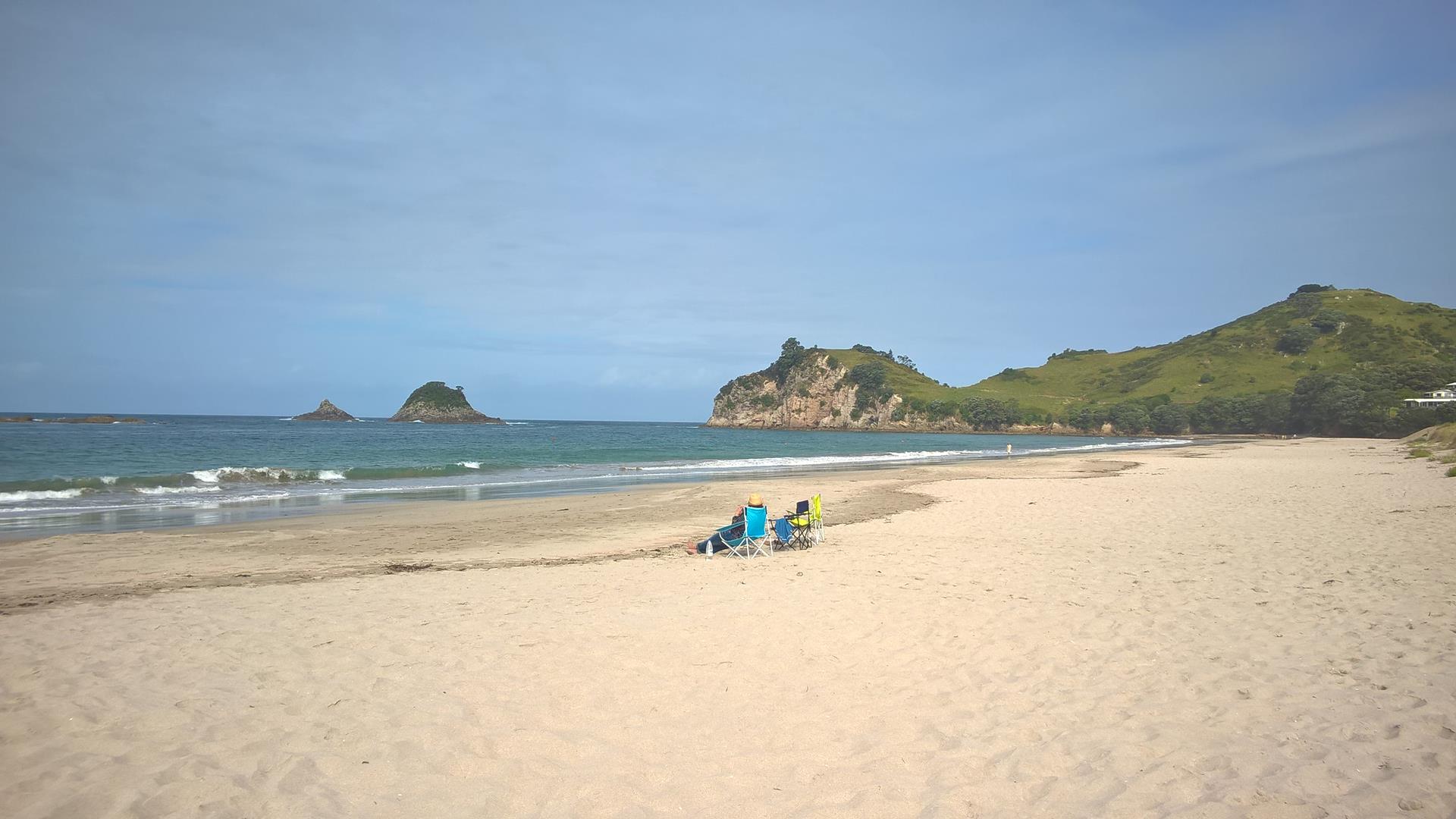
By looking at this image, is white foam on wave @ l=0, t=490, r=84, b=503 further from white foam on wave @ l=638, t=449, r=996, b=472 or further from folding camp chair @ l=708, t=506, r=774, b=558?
folding camp chair @ l=708, t=506, r=774, b=558

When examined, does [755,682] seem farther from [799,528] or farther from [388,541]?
[388,541]

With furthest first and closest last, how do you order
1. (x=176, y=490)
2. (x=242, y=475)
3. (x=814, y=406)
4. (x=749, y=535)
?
(x=814, y=406) → (x=242, y=475) → (x=176, y=490) → (x=749, y=535)

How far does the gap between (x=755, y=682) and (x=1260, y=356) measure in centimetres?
16205

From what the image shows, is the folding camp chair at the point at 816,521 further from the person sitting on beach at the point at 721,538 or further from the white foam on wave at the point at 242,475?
the white foam on wave at the point at 242,475

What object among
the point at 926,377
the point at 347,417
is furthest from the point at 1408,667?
the point at 347,417

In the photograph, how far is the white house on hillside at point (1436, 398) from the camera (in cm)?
6700

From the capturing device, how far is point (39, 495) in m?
23.1

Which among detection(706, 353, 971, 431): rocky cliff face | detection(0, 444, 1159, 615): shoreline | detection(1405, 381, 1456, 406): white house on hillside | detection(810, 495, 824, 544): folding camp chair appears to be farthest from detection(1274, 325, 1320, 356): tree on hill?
detection(810, 495, 824, 544): folding camp chair

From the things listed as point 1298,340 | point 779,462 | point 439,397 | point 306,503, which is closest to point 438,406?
point 439,397

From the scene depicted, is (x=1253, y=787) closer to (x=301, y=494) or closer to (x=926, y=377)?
(x=301, y=494)

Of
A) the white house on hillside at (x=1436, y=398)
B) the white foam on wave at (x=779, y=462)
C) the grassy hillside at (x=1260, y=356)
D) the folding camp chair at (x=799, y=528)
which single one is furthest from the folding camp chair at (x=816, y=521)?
the grassy hillside at (x=1260, y=356)

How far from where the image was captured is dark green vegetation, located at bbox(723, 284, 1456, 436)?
8044cm

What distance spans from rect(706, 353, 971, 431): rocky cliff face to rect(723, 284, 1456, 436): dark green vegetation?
1844mm

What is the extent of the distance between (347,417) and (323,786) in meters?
214
